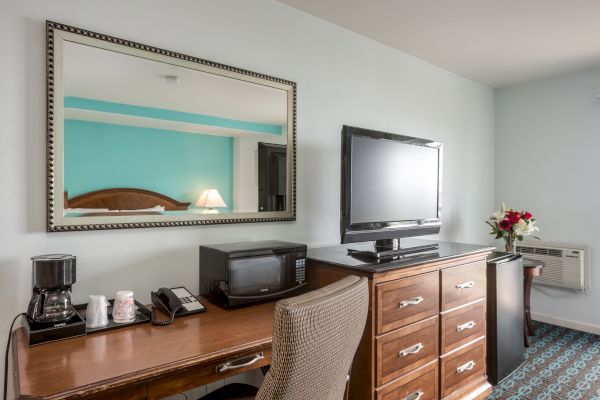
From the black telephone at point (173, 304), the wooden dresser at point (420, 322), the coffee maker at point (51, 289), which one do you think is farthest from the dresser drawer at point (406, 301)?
the coffee maker at point (51, 289)

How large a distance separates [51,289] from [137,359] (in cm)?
48

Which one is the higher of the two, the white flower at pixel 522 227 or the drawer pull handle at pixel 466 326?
the white flower at pixel 522 227

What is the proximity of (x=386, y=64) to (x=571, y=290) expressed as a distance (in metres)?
2.80

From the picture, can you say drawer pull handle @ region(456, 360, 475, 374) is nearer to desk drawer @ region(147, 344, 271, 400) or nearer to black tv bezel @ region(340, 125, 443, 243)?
black tv bezel @ region(340, 125, 443, 243)

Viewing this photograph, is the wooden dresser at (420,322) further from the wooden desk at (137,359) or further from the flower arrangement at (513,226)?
the flower arrangement at (513,226)

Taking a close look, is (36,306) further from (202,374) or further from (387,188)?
(387,188)

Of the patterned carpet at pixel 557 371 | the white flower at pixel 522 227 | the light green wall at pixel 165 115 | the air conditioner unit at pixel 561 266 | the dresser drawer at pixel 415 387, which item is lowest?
the patterned carpet at pixel 557 371

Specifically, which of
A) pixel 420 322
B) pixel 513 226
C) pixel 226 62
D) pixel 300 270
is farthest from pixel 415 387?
pixel 226 62

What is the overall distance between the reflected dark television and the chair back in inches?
34.2

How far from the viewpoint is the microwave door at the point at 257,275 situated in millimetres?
1714

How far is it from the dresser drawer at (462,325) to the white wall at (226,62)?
863mm

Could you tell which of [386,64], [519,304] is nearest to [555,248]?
[519,304]

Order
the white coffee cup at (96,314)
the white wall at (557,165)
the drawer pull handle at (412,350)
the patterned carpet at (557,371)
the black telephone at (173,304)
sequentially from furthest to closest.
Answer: the white wall at (557,165) < the patterned carpet at (557,371) < the drawer pull handle at (412,350) < the black telephone at (173,304) < the white coffee cup at (96,314)

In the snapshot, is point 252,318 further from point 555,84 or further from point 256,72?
point 555,84
